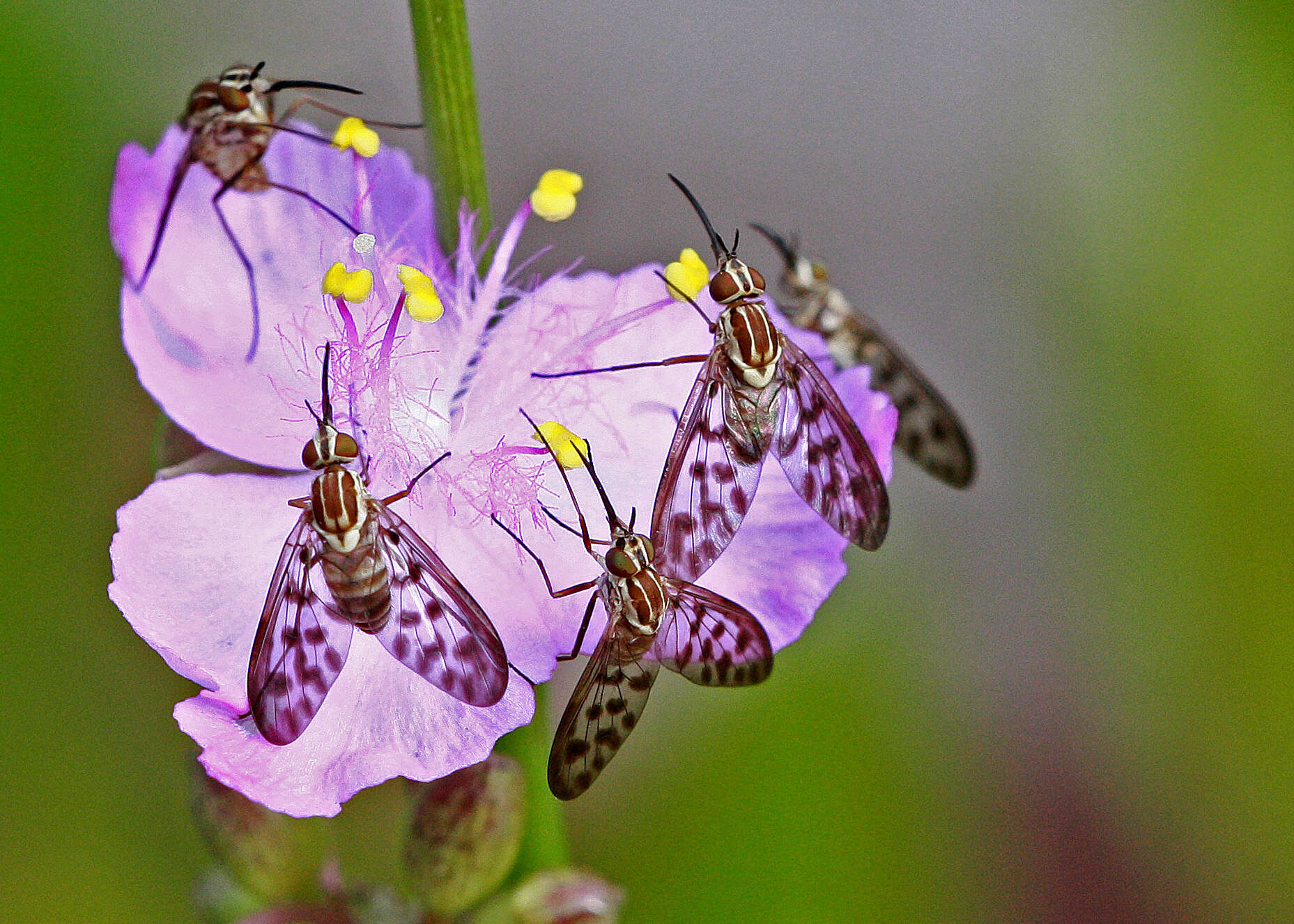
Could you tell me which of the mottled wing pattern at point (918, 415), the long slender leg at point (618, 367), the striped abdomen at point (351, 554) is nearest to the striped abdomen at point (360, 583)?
the striped abdomen at point (351, 554)

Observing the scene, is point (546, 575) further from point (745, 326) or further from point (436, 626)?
point (745, 326)

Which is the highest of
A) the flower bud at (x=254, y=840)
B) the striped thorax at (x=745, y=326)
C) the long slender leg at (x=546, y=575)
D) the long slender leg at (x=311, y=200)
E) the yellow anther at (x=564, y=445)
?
the striped thorax at (x=745, y=326)

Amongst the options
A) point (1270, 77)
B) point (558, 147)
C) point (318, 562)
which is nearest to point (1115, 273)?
point (1270, 77)

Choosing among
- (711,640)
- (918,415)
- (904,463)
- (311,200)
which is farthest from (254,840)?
(904,463)

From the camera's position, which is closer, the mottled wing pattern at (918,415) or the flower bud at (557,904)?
the flower bud at (557,904)

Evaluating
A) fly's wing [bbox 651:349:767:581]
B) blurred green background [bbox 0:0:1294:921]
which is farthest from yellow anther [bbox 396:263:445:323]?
blurred green background [bbox 0:0:1294:921]

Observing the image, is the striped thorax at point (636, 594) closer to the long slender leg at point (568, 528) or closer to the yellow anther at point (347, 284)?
the long slender leg at point (568, 528)

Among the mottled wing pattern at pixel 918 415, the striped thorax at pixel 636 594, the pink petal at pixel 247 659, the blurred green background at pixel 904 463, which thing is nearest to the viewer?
the pink petal at pixel 247 659
